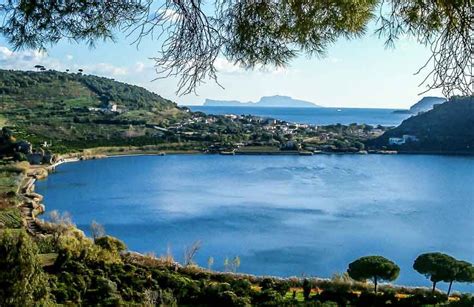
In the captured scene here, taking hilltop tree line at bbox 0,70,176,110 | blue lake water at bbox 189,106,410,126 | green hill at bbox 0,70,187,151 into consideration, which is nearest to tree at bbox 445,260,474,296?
green hill at bbox 0,70,187,151

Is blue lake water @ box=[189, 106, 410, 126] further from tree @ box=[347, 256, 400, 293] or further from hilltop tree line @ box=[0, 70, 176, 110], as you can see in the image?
tree @ box=[347, 256, 400, 293]

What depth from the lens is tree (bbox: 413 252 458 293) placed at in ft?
39.7

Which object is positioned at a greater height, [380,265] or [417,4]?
[417,4]

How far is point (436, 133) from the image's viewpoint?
47969mm

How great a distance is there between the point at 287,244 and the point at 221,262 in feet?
8.78

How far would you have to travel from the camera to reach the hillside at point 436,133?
44969 mm

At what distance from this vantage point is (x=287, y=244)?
62.0ft

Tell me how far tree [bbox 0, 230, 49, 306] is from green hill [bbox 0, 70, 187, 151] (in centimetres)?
3443

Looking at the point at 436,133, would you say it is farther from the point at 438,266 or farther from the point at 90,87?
the point at 438,266

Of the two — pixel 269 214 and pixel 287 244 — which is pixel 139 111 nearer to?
pixel 269 214

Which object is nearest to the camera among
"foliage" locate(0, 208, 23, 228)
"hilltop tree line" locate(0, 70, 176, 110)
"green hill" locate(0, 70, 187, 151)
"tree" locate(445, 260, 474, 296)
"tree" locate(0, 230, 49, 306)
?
"tree" locate(0, 230, 49, 306)

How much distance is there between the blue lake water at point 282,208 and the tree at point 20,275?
8.94 m

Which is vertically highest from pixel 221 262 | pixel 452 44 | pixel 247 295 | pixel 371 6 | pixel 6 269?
pixel 371 6

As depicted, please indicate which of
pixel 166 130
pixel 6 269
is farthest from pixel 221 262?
pixel 166 130
